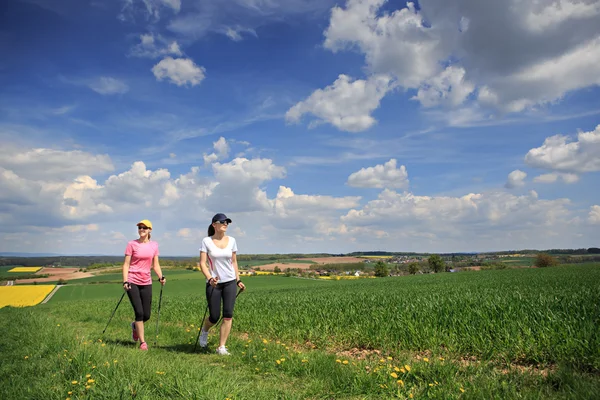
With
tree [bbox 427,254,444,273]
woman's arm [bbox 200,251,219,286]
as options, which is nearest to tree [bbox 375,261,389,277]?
tree [bbox 427,254,444,273]

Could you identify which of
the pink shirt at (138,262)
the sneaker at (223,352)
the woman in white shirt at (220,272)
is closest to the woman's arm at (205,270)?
the woman in white shirt at (220,272)

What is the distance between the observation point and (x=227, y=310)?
261 inches

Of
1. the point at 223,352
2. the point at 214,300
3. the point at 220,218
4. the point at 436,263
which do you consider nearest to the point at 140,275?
the point at 214,300

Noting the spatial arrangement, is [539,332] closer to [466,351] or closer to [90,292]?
[466,351]

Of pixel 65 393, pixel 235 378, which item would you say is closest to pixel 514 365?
pixel 235 378

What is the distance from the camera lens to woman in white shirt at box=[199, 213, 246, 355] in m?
6.63

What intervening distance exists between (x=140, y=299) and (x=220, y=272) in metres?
2.20

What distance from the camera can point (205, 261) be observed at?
677 centimetres

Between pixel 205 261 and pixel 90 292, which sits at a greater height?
pixel 205 261

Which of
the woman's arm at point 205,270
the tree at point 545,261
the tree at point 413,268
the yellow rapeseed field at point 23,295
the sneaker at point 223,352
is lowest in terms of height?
the tree at point 413,268

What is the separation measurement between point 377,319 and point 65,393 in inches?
221

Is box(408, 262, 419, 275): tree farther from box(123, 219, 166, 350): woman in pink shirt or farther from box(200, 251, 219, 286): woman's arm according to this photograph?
box(200, 251, 219, 286): woman's arm

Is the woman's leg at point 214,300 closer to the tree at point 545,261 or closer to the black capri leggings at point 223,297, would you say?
the black capri leggings at point 223,297

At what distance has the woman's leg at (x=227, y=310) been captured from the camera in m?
6.59
